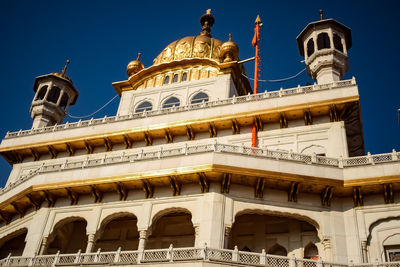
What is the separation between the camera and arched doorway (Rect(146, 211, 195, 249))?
776 inches

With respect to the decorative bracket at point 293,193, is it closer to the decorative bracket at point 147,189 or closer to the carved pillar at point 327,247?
the carved pillar at point 327,247

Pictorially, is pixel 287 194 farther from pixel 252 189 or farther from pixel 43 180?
pixel 43 180

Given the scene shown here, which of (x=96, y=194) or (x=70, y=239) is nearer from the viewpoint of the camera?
(x=96, y=194)

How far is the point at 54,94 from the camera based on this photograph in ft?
109

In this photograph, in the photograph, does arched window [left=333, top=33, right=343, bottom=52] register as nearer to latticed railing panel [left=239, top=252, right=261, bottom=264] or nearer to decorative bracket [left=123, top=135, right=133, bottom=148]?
decorative bracket [left=123, top=135, right=133, bottom=148]

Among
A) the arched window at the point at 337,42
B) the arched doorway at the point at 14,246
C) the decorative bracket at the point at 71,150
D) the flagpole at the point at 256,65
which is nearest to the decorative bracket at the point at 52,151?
the decorative bracket at the point at 71,150

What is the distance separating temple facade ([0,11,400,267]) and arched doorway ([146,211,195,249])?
50 mm

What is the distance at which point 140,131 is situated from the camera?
Result: 2428 cm

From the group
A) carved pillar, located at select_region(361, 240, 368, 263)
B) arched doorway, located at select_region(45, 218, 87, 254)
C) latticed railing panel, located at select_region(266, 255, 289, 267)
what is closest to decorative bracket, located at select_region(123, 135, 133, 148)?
arched doorway, located at select_region(45, 218, 87, 254)

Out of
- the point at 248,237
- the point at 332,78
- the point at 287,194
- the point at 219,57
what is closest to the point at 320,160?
the point at 287,194

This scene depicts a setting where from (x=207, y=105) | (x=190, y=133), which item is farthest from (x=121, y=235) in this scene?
(x=207, y=105)

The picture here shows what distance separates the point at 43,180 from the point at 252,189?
31.7 feet

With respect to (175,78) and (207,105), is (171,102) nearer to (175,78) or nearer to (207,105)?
(175,78)

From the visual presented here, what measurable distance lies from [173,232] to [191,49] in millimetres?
17296
